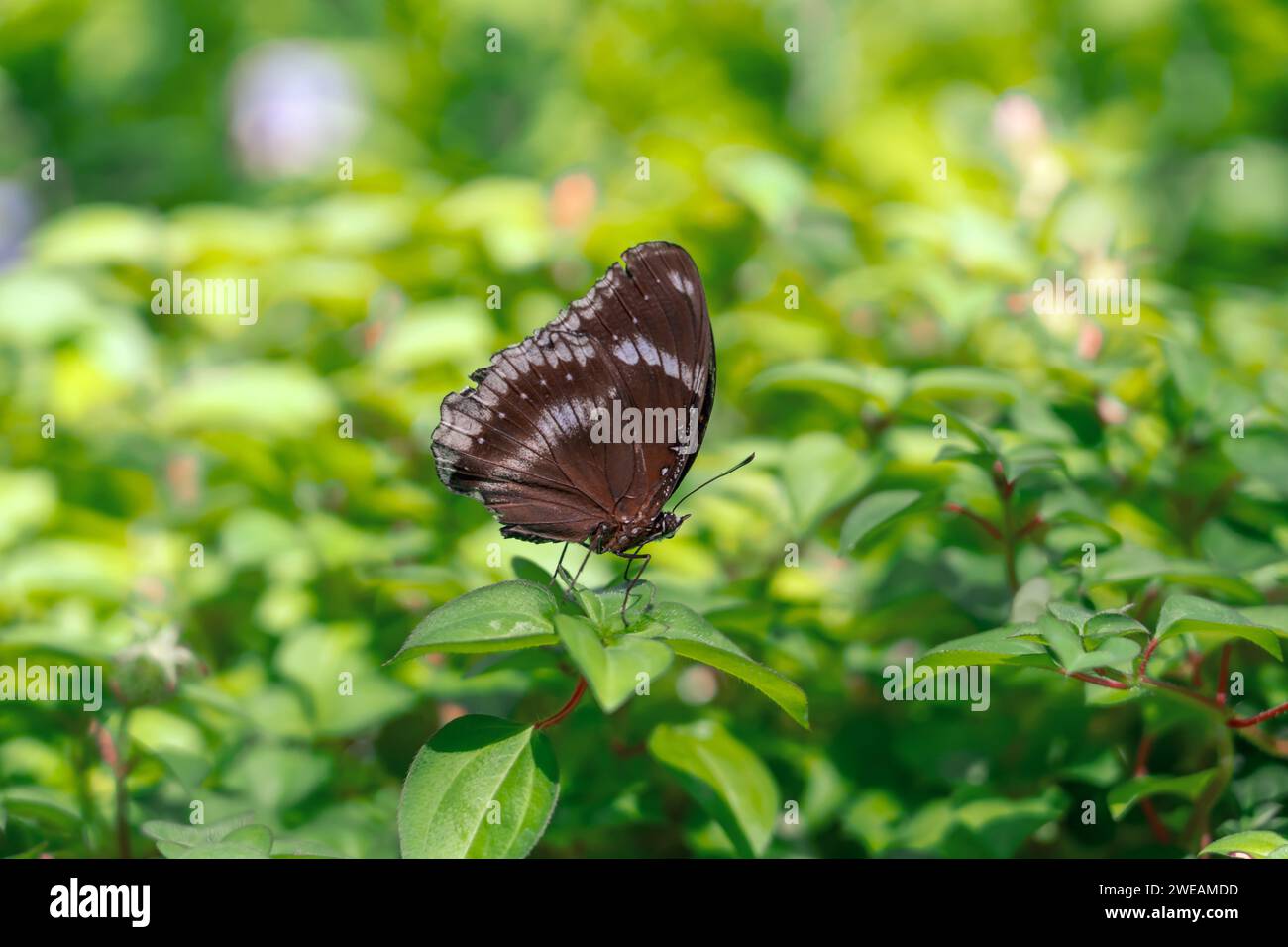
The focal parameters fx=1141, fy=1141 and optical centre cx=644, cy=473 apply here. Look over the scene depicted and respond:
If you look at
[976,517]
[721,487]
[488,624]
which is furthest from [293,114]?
[488,624]

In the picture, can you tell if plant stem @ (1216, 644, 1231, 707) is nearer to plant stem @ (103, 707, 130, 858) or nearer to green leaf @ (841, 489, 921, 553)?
green leaf @ (841, 489, 921, 553)

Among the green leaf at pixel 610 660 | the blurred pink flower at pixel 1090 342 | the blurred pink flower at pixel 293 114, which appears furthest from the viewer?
the blurred pink flower at pixel 293 114

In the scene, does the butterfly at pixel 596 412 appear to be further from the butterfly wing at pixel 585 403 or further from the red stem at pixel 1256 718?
the red stem at pixel 1256 718

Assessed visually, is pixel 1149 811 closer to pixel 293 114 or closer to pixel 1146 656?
pixel 1146 656

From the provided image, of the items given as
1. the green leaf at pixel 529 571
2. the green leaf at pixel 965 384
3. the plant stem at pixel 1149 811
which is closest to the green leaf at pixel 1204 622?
the plant stem at pixel 1149 811

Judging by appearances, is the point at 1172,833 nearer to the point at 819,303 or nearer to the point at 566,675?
the point at 566,675

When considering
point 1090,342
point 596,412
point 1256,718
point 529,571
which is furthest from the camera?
point 1090,342
